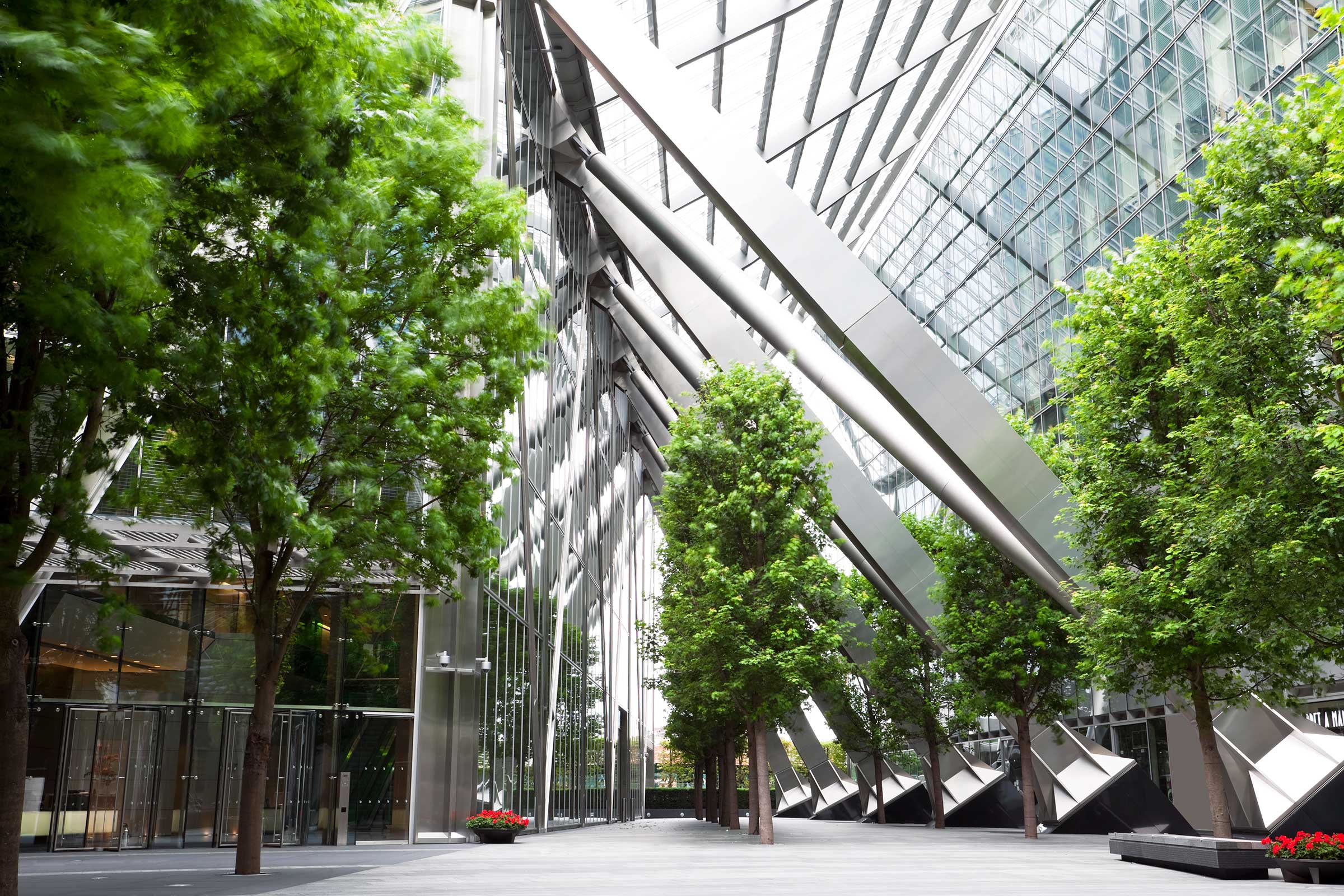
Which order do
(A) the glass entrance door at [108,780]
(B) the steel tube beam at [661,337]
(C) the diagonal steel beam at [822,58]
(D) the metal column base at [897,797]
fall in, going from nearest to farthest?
1. (A) the glass entrance door at [108,780]
2. (C) the diagonal steel beam at [822,58]
3. (B) the steel tube beam at [661,337]
4. (D) the metal column base at [897,797]

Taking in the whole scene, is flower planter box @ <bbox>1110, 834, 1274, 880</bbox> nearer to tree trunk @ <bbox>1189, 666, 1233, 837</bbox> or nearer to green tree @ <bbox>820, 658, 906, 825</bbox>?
tree trunk @ <bbox>1189, 666, 1233, 837</bbox>

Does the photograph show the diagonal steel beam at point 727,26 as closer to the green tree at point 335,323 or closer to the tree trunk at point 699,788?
the green tree at point 335,323

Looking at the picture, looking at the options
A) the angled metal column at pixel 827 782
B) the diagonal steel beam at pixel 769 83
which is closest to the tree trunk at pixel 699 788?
the angled metal column at pixel 827 782

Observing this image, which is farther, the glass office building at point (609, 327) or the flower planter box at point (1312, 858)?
the glass office building at point (609, 327)

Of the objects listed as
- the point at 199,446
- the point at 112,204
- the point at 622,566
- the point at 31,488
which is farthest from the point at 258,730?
the point at 622,566

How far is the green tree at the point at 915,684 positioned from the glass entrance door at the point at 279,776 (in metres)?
18.0

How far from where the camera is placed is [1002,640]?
2486 cm

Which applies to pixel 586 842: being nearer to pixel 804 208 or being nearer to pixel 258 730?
pixel 258 730

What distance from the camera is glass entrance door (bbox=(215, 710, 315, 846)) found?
18.8 metres

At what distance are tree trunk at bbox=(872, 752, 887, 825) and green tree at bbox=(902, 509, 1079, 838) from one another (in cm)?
901

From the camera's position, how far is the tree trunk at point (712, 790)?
136 ft

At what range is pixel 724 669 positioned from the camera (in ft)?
70.3

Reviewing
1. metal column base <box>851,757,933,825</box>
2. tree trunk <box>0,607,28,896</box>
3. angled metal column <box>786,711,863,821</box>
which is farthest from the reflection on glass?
angled metal column <box>786,711,863,821</box>

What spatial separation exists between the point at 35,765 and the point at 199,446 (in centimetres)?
1220
